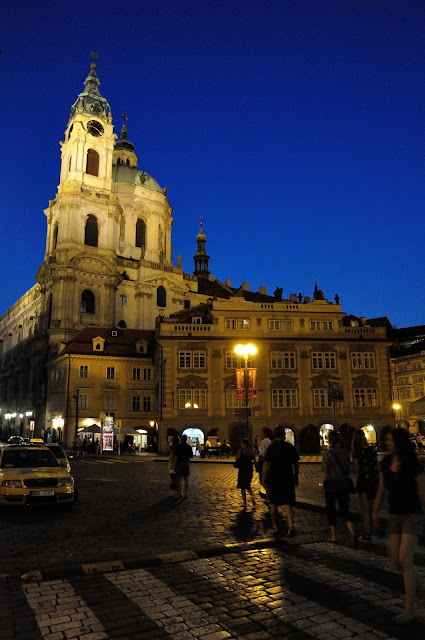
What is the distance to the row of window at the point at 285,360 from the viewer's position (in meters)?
44.4

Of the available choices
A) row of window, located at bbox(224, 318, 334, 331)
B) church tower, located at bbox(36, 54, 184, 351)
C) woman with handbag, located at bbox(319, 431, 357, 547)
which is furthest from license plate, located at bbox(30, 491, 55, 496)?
church tower, located at bbox(36, 54, 184, 351)

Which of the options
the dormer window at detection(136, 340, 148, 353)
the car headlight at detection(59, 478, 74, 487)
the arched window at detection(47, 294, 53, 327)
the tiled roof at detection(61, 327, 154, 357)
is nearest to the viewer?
the car headlight at detection(59, 478, 74, 487)

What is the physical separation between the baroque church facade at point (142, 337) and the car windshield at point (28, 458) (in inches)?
528

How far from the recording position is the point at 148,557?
7.46 meters

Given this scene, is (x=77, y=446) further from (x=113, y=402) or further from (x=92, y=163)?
(x=92, y=163)

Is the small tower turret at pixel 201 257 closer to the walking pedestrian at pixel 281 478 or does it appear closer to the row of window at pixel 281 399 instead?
the row of window at pixel 281 399

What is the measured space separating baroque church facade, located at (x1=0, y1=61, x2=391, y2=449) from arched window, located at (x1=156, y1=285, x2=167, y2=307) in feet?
0.50

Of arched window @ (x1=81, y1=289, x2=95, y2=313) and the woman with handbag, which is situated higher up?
arched window @ (x1=81, y1=289, x2=95, y2=313)

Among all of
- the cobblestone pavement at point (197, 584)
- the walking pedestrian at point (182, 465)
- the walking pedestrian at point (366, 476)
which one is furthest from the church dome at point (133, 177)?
the walking pedestrian at point (366, 476)

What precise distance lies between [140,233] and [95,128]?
1713cm

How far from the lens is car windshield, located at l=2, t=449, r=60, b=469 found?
1296 centimetres

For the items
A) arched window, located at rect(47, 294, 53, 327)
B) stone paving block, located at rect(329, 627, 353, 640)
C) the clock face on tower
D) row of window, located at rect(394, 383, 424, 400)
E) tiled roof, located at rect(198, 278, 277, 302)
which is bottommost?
stone paving block, located at rect(329, 627, 353, 640)

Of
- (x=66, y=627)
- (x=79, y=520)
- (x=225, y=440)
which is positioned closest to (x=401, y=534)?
(x=66, y=627)

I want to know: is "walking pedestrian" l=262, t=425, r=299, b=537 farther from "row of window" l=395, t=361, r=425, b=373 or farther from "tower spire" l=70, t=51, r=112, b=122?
"tower spire" l=70, t=51, r=112, b=122
